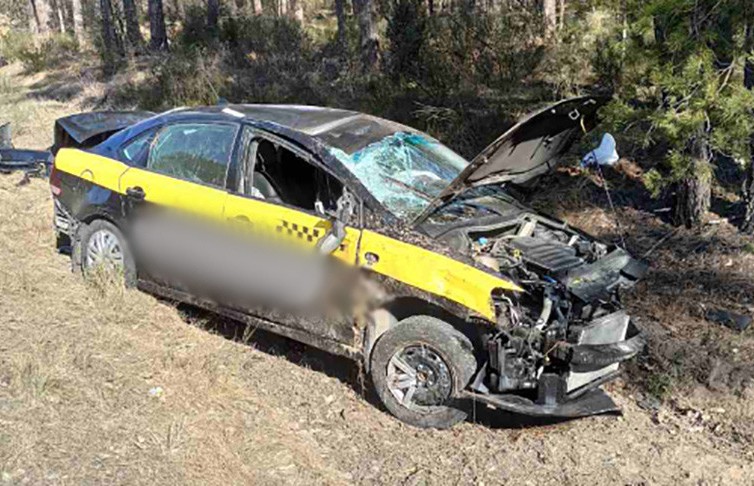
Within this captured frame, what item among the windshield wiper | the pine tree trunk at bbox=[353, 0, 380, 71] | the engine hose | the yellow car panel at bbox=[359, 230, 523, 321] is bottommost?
the engine hose

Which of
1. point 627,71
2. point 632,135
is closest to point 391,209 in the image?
point 632,135

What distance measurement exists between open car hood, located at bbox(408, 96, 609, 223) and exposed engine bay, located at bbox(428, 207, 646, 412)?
335mm

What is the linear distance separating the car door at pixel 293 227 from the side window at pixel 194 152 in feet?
0.57

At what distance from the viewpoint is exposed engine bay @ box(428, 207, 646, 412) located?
4.25 m

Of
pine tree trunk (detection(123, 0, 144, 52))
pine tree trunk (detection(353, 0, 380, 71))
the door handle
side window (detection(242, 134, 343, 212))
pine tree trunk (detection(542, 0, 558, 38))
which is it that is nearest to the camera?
side window (detection(242, 134, 343, 212))

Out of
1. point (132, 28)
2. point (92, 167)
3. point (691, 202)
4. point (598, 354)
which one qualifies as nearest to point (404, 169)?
point (598, 354)

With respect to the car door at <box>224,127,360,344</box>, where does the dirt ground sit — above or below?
below

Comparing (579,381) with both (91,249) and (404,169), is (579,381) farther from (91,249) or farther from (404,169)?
(91,249)

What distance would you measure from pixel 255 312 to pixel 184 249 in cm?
77

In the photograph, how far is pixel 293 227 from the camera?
4875mm

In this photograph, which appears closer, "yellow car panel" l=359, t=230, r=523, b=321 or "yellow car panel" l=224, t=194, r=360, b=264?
"yellow car panel" l=359, t=230, r=523, b=321

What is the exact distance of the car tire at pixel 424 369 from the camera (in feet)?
14.5

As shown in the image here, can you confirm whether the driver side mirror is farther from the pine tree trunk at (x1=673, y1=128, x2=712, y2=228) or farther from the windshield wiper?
the pine tree trunk at (x1=673, y1=128, x2=712, y2=228)

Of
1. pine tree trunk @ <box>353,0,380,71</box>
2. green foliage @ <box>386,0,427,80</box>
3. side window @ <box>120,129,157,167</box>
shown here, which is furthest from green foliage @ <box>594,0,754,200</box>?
pine tree trunk @ <box>353,0,380,71</box>
